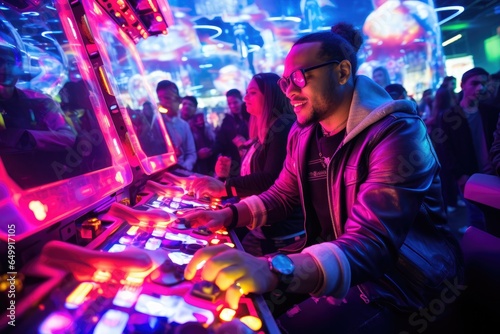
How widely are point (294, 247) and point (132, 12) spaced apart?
72.6 inches

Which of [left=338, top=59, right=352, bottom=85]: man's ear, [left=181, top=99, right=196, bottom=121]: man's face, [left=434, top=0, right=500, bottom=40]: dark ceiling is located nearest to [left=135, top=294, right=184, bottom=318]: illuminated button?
[left=338, top=59, right=352, bottom=85]: man's ear

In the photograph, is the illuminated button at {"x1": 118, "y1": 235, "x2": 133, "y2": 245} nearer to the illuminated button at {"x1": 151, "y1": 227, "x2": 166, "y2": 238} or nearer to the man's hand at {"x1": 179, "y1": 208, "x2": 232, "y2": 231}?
the illuminated button at {"x1": 151, "y1": 227, "x2": 166, "y2": 238}

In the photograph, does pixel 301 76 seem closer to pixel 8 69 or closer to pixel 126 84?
pixel 8 69

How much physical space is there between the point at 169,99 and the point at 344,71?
2.58m

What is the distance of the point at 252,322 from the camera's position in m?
0.62

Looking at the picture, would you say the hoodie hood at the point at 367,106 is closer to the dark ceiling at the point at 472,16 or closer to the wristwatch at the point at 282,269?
the wristwatch at the point at 282,269

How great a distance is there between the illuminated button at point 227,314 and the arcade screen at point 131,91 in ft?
3.78

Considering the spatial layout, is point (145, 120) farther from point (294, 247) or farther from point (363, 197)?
point (363, 197)

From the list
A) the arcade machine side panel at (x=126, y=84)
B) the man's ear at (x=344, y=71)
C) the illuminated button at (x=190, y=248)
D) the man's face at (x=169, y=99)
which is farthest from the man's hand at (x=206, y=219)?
the man's face at (x=169, y=99)

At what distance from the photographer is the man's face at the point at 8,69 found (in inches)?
34.6

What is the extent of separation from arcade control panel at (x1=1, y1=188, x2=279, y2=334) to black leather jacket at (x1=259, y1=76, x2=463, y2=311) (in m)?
0.45

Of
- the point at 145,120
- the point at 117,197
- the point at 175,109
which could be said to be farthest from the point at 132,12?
the point at 175,109

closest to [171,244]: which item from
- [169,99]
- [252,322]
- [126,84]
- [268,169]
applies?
[252,322]

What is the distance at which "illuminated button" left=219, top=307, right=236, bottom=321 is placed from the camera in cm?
63
